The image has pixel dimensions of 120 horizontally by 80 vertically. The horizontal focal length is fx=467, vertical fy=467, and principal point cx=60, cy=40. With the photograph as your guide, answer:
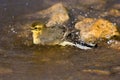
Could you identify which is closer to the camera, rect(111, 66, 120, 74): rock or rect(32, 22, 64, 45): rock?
rect(111, 66, 120, 74): rock

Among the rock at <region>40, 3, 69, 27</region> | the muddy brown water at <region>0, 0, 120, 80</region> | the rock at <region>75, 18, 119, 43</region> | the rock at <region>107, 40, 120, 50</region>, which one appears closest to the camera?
the muddy brown water at <region>0, 0, 120, 80</region>

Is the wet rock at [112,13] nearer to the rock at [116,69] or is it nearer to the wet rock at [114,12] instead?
the wet rock at [114,12]

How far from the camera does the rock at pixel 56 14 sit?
11.1 m

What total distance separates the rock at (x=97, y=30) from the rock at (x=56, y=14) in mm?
586

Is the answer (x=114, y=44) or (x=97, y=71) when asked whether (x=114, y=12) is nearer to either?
(x=114, y=44)

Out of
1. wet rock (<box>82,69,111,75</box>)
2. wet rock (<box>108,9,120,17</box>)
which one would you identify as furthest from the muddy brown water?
wet rock (<box>108,9,120,17</box>)

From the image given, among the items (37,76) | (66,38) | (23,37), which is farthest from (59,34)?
(37,76)

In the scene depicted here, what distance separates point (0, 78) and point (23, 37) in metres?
1.96

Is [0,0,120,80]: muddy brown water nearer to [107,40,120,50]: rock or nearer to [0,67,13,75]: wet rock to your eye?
[0,67,13,75]: wet rock

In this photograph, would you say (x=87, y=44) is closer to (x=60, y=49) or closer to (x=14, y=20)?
(x=60, y=49)

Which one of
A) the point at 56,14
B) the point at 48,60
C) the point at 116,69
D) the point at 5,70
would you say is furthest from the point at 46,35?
the point at 116,69

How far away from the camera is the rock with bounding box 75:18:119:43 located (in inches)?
404

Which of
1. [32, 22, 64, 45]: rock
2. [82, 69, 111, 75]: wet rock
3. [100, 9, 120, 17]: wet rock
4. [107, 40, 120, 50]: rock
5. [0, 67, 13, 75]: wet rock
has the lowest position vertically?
[82, 69, 111, 75]: wet rock

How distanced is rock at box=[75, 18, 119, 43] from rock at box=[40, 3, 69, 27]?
23.1 inches
